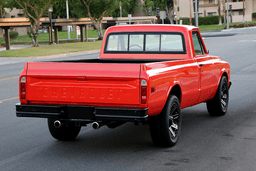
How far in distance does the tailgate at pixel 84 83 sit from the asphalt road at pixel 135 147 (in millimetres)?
828

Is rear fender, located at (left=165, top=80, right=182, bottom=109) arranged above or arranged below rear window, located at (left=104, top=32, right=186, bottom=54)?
below

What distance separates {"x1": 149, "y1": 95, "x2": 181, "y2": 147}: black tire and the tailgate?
0.74 m

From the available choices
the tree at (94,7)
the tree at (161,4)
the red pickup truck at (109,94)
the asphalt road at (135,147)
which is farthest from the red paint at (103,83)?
the tree at (161,4)

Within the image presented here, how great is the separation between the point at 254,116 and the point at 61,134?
4.20 metres

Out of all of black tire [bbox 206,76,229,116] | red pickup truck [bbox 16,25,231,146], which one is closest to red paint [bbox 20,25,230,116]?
red pickup truck [bbox 16,25,231,146]

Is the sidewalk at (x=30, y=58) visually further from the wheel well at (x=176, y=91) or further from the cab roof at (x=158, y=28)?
the wheel well at (x=176, y=91)

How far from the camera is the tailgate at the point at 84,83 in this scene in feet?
19.1

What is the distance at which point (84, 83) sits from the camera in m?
6.02

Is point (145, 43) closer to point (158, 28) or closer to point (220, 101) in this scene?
point (158, 28)

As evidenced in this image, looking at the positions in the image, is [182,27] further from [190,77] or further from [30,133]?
[30,133]

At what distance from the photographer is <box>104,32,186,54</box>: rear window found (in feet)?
26.3

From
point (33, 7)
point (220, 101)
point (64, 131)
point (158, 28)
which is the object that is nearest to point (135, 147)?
point (64, 131)

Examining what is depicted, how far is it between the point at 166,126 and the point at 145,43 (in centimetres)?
229

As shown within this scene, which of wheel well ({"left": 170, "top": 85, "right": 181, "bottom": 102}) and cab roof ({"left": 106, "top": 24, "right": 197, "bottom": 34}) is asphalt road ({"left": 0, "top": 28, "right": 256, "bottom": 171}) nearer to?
wheel well ({"left": 170, "top": 85, "right": 181, "bottom": 102})
